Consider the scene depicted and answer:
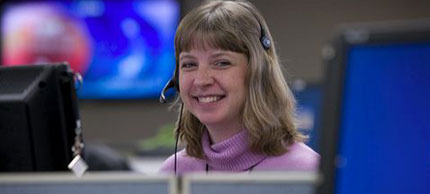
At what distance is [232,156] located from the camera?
1516 mm

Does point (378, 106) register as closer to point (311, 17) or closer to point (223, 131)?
point (223, 131)

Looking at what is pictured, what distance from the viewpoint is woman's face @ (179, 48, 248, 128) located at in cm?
153

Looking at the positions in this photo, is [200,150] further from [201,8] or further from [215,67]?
[201,8]

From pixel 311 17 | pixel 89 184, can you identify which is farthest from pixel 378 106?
pixel 311 17

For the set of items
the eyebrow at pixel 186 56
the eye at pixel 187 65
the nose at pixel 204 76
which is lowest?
the nose at pixel 204 76

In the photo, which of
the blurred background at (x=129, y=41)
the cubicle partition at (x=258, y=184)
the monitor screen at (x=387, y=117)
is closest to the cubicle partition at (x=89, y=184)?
the cubicle partition at (x=258, y=184)

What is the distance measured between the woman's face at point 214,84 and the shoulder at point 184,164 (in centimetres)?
9

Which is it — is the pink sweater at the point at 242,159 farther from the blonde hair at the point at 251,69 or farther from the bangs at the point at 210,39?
the bangs at the point at 210,39

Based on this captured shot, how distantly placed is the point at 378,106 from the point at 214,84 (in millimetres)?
790

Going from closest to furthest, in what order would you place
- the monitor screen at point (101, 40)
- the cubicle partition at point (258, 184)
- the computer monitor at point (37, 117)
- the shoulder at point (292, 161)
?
1. the cubicle partition at point (258, 184)
2. the computer monitor at point (37, 117)
3. the shoulder at point (292, 161)
4. the monitor screen at point (101, 40)

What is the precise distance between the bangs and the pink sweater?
0.70 feet

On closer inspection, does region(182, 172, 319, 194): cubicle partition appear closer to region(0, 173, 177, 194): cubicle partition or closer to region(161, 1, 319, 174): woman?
region(0, 173, 177, 194): cubicle partition

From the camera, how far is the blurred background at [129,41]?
189 inches

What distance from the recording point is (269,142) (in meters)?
1.54
